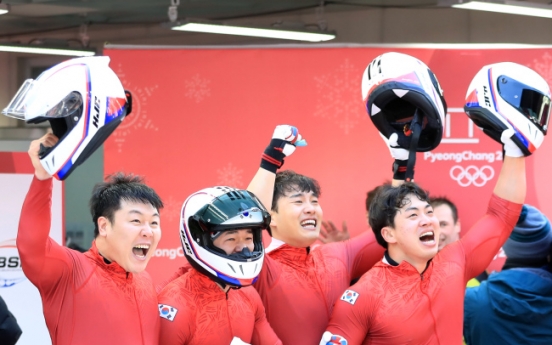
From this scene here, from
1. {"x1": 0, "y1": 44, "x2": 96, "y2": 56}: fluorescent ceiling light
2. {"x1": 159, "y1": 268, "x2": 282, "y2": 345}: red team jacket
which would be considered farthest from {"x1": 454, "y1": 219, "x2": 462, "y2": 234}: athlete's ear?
Answer: {"x1": 0, "y1": 44, "x2": 96, "y2": 56}: fluorescent ceiling light

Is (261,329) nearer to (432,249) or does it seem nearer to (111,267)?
(111,267)

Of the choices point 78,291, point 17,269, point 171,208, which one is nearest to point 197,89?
point 171,208

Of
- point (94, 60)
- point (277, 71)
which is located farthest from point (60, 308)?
point (277, 71)

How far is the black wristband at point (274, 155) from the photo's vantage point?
11.2 ft

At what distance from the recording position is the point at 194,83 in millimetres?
5363

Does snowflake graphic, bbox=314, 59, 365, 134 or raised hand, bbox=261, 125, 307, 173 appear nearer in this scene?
raised hand, bbox=261, 125, 307, 173

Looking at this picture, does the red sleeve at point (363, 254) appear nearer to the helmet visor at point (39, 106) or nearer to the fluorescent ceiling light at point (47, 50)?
the helmet visor at point (39, 106)

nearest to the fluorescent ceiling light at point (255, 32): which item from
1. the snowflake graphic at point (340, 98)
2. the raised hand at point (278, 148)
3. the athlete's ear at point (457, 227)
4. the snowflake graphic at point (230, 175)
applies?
the snowflake graphic at point (340, 98)

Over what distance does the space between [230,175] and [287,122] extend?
0.54 m

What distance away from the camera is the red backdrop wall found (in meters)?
5.32

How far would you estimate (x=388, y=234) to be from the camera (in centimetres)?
334

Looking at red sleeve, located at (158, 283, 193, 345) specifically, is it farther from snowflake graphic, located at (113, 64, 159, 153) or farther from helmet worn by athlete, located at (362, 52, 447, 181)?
snowflake graphic, located at (113, 64, 159, 153)

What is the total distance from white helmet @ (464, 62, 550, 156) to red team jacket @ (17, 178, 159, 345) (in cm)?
162

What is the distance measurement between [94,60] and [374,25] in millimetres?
6194
